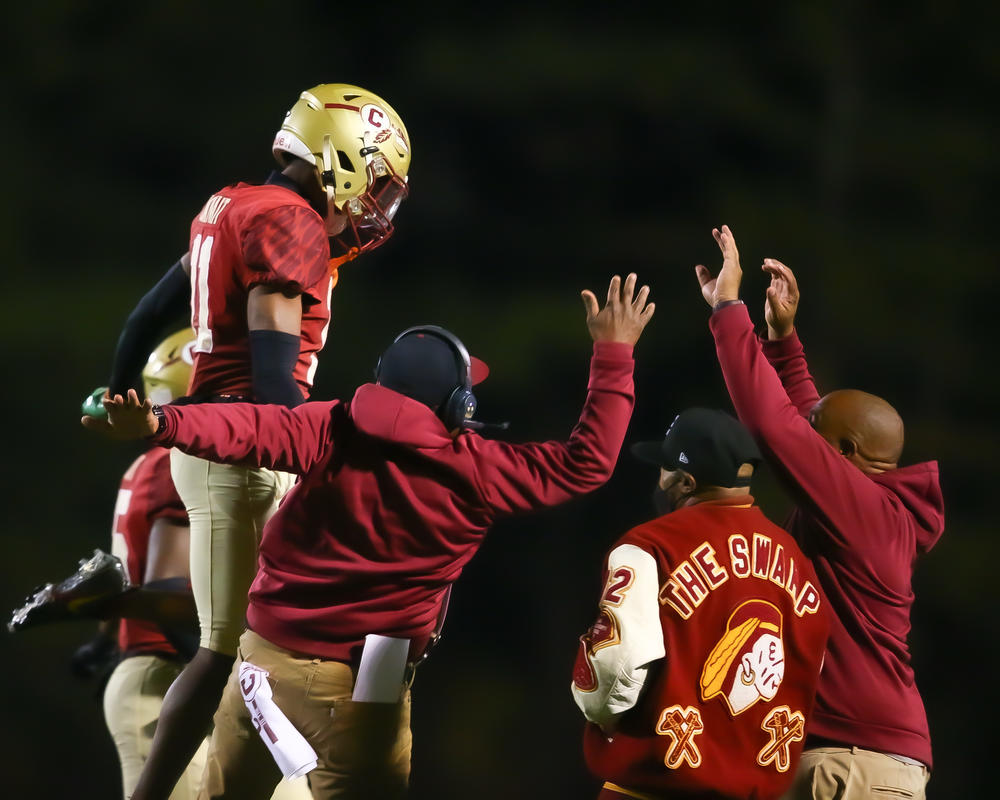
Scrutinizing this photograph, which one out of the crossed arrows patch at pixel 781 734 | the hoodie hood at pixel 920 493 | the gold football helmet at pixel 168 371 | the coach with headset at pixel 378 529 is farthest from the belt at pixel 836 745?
the gold football helmet at pixel 168 371

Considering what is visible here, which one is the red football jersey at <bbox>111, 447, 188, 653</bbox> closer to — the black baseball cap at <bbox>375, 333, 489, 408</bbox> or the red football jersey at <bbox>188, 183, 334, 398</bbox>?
the red football jersey at <bbox>188, 183, 334, 398</bbox>

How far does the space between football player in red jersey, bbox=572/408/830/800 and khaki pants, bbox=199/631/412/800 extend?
1.28 feet

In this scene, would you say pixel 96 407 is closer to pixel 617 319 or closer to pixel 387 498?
pixel 387 498

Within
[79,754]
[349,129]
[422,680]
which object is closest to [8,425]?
[79,754]

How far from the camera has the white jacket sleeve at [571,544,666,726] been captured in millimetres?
2123

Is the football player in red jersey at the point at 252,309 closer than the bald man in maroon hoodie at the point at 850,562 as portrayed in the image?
No

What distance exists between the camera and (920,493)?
8.50ft

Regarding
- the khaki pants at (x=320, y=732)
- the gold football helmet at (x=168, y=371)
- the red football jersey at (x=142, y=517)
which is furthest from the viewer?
the gold football helmet at (x=168, y=371)

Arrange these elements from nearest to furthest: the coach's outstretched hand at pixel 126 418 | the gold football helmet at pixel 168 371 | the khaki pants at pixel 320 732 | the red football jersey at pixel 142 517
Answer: the coach's outstretched hand at pixel 126 418, the khaki pants at pixel 320 732, the red football jersey at pixel 142 517, the gold football helmet at pixel 168 371

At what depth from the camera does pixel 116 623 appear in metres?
3.94

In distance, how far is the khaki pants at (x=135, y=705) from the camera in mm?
3398

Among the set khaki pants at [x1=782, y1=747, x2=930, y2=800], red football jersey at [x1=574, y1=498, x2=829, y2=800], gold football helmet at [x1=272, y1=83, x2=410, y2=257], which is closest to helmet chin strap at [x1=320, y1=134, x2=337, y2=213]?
gold football helmet at [x1=272, y1=83, x2=410, y2=257]

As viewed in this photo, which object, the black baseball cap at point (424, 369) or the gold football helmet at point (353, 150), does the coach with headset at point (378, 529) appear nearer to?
the black baseball cap at point (424, 369)

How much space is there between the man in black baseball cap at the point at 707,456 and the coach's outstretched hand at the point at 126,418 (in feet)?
3.04
